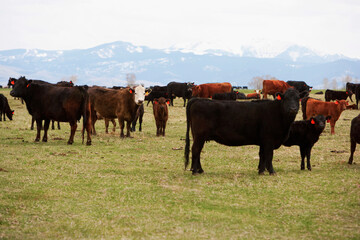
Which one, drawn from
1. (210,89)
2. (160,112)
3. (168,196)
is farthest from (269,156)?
(210,89)

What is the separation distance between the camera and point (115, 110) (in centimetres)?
2152

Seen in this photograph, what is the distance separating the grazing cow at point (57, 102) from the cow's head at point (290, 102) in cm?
834

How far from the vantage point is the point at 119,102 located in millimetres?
21328

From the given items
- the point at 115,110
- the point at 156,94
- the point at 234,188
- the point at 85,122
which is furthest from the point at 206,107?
the point at 156,94

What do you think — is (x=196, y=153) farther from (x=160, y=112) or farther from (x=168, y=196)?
(x=160, y=112)

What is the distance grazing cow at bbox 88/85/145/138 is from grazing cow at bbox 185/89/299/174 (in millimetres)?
9090

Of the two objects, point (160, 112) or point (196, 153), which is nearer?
point (196, 153)

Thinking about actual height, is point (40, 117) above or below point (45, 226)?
above

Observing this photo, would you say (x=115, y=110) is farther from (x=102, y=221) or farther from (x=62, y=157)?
(x=102, y=221)

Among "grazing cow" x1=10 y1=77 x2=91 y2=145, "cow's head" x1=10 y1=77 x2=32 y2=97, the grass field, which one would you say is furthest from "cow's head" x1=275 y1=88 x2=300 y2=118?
"cow's head" x1=10 y1=77 x2=32 y2=97

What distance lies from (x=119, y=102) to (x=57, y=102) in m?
3.91

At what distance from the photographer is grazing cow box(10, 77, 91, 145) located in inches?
698

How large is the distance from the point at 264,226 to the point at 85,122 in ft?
37.6

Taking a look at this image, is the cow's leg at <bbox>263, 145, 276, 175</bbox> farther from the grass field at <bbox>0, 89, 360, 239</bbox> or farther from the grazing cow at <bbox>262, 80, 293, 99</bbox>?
the grazing cow at <bbox>262, 80, 293, 99</bbox>
